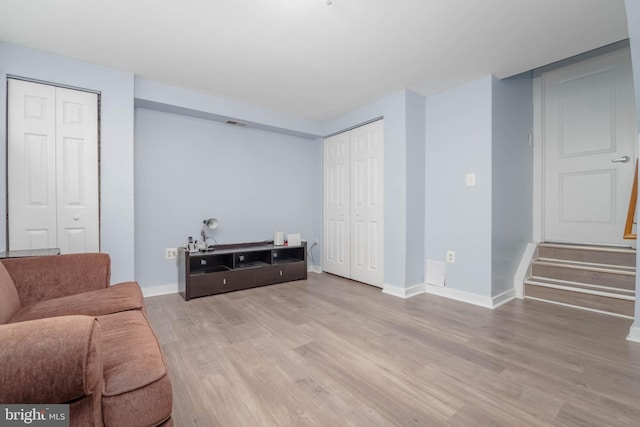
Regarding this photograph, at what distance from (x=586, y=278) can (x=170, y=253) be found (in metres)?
4.37

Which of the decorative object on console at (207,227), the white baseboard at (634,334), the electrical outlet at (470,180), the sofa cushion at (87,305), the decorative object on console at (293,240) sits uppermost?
the electrical outlet at (470,180)

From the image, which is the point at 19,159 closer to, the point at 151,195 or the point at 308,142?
the point at 151,195

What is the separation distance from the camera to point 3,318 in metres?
1.29

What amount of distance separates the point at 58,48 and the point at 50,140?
75 centimetres

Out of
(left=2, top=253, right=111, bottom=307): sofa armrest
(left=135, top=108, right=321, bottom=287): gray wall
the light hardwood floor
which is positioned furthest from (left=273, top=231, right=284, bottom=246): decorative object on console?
(left=2, top=253, right=111, bottom=307): sofa armrest

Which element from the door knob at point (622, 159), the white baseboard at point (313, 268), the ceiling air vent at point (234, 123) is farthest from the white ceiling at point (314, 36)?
the white baseboard at point (313, 268)

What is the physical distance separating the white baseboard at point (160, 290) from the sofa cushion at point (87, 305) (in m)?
1.41

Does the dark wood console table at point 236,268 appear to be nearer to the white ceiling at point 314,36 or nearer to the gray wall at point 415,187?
the gray wall at point 415,187

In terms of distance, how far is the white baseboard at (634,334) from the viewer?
2031 millimetres

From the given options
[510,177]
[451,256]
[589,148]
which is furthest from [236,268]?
[589,148]

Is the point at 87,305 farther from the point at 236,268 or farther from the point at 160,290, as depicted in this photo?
the point at 236,268

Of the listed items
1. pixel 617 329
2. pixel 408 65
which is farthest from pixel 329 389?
pixel 408 65

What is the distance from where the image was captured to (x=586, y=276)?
2762 mm

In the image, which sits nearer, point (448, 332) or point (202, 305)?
point (448, 332)
